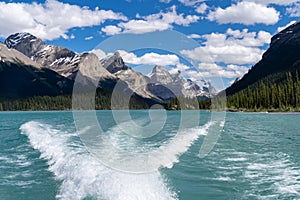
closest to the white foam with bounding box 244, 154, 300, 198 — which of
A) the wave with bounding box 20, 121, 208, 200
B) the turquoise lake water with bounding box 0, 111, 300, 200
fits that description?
the turquoise lake water with bounding box 0, 111, 300, 200

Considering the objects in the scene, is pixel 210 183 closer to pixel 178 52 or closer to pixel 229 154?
pixel 178 52

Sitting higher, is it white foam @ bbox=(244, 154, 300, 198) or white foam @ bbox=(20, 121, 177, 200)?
white foam @ bbox=(20, 121, 177, 200)

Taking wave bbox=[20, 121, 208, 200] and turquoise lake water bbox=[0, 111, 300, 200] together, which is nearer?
wave bbox=[20, 121, 208, 200]

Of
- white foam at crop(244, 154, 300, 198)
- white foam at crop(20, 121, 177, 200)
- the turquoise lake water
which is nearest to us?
white foam at crop(20, 121, 177, 200)

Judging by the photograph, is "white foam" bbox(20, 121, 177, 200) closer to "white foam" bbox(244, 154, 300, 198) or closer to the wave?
the wave

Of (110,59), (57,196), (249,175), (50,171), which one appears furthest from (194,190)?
(50,171)

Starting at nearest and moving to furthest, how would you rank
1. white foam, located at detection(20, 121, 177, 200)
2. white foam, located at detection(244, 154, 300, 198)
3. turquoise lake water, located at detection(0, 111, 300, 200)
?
white foam, located at detection(20, 121, 177, 200)
turquoise lake water, located at detection(0, 111, 300, 200)
white foam, located at detection(244, 154, 300, 198)

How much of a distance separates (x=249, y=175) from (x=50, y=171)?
10238mm

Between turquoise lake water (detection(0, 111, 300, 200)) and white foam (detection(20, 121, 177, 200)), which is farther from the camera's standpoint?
turquoise lake water (detection(0, 111, 300, 200))

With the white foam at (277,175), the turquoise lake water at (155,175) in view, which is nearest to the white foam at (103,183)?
the turquoise lake water at (155,175)

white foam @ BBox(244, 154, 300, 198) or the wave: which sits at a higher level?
the wave

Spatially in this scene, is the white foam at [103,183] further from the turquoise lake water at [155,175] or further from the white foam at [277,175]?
the white foam at [277,175]

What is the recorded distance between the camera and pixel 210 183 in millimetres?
13555

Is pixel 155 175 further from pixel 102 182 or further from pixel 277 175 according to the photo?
pixel 277 175
